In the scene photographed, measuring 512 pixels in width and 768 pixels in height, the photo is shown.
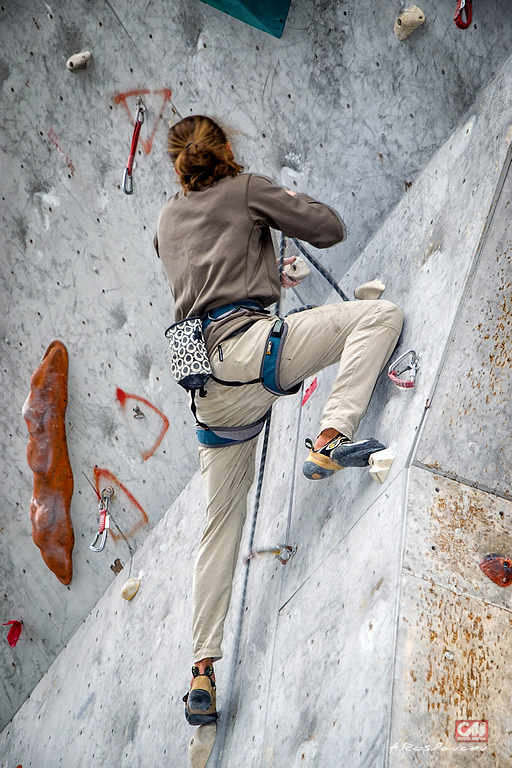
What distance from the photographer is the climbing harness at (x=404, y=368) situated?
6.09 ft

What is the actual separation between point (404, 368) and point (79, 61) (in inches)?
71.8

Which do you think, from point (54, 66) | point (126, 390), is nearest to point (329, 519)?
point (126, 390)

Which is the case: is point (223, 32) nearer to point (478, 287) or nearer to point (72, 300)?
point (72, 300)

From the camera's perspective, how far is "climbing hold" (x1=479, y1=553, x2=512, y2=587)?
1.55m

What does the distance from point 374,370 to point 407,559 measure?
0.54m

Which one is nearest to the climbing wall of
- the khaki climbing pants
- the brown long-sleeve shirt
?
the khaki climbing pants

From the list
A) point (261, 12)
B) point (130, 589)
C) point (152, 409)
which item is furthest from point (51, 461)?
point (261, 12)

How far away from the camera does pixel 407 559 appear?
59.8 inches

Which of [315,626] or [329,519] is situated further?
[329,519]

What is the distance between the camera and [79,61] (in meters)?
2.74

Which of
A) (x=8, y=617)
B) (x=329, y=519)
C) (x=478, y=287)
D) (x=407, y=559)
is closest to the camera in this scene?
(x=407, y=559)

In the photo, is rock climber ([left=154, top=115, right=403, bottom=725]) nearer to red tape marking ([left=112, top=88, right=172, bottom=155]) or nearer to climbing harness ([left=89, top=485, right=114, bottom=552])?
red tape marking ([left=112, top=88, right=172, bottom=155])

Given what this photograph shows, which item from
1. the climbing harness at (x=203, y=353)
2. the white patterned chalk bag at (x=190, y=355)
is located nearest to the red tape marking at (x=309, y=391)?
the climbing harness at (x=203, y=353)

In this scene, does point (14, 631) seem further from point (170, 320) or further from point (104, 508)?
point (170, 320)
